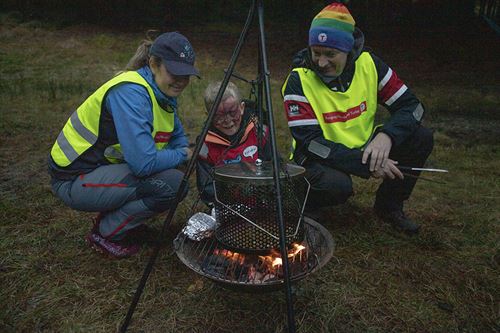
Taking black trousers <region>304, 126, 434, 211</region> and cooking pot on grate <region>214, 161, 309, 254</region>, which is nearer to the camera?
cooking pot on grate <region>214, 161, 309, 254</region>

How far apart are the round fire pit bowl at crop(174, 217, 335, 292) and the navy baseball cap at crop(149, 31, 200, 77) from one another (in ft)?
3.32

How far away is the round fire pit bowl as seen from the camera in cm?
195

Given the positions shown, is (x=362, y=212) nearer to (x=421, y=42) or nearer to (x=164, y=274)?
(x=164, y=274)

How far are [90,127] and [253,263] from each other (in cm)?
136

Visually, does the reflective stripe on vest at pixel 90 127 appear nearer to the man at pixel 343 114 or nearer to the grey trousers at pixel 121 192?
the grey trousers at pixel 121 192

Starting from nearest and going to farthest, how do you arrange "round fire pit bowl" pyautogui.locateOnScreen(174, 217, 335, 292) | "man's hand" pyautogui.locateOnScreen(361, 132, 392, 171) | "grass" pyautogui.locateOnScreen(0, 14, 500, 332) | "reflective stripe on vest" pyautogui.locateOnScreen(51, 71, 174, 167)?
"round fire pit bowl" pyautogui.locateOnScreen(174, 217, 335, 292), "grass" pyautogui.locateOnScreen(0, 14, 500, 332), "reflective stripe on vest" pyautogui.locateOnScreen(51, 71, 174, 167), "man's hand" pyautogui.locateOnScreen(361, 132, 392, 171)

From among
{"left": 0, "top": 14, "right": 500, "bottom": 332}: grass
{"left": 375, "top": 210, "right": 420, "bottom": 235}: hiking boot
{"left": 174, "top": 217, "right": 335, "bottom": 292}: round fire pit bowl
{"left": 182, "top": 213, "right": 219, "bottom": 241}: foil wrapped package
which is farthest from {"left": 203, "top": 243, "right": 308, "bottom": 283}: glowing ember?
{"left": 375, "top": 210, "right": 420, "bottom": 235}: hiking boot

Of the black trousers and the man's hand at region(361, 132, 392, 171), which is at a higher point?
the man's hand at region(361, 132, 392, 171)

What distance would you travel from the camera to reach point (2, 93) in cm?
735

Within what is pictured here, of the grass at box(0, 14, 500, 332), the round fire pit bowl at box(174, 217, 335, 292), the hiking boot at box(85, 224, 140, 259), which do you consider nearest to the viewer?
the round fire pit bowl at box(174, 217, 335, 292)

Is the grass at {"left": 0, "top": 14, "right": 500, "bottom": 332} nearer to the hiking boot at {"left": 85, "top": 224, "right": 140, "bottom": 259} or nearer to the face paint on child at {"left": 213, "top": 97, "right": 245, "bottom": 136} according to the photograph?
the hiking boot at {"left": 85, "top": 224, "right": 140, "bottom": 259}

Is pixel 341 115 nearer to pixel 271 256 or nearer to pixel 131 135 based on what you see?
pixel 271 256

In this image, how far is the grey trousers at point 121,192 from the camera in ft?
8.75

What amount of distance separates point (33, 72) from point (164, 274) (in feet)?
26.3
